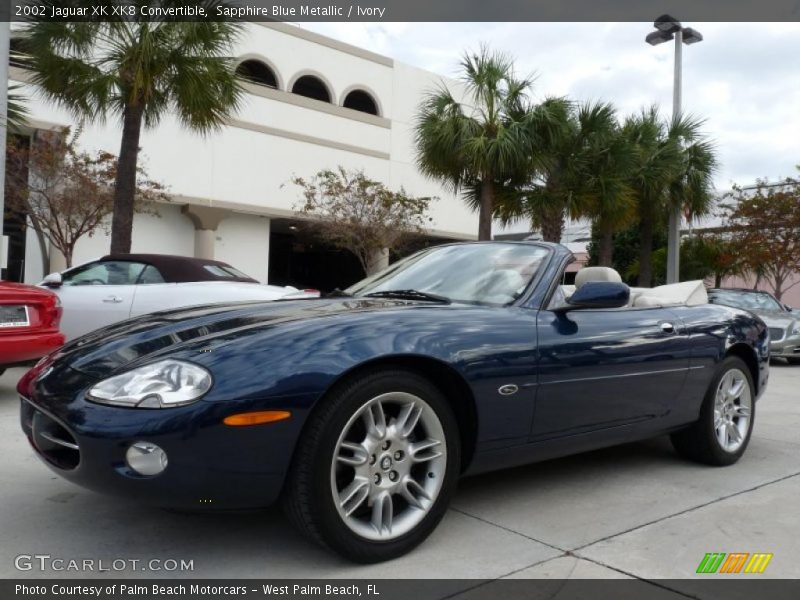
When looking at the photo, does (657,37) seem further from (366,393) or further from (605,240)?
(366,393)

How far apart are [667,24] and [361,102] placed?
1301 centimetres

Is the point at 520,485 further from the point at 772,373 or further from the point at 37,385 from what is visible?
the point at 772,373

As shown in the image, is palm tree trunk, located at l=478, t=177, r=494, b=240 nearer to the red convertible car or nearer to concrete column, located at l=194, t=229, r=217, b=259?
concrete column, located at l=194, t=229, r=217, b=259

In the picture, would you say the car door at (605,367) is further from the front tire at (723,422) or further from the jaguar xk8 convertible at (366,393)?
the front tire at (723,422)

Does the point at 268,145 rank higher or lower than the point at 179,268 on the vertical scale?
higher

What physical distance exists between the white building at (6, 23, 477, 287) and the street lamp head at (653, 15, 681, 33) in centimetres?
850

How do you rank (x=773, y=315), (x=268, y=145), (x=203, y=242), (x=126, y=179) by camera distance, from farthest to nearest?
1. (x=268, y=145)
2. (x=203, y=242)
3. (x=773, y=315)
4. (x=126, y=179)

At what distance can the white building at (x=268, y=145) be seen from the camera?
2083cm

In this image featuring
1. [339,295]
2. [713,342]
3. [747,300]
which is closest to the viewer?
[339,295]

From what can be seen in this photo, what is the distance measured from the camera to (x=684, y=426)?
4.20 meters

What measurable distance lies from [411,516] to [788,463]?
3.02 meters

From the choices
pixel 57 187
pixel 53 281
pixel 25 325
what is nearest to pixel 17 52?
pixel 57 187

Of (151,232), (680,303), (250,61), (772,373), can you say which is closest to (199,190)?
(151,232)

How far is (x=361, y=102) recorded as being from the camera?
86.9 ft
